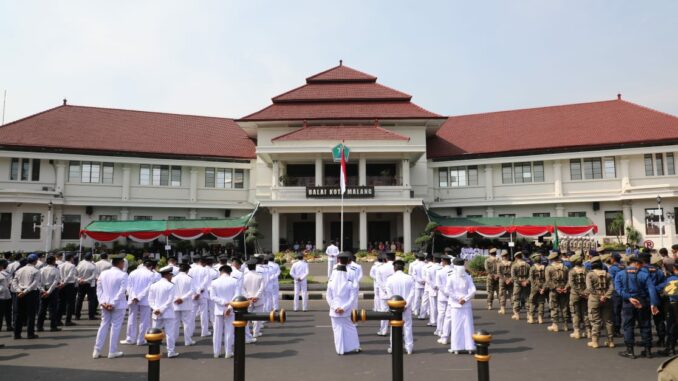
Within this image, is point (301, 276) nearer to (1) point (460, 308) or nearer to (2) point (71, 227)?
(1) point (460, 308)

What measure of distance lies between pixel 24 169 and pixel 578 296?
33.5m

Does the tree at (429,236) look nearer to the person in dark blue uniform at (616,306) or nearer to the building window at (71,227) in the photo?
the person in dark blue uniform at (616,306)

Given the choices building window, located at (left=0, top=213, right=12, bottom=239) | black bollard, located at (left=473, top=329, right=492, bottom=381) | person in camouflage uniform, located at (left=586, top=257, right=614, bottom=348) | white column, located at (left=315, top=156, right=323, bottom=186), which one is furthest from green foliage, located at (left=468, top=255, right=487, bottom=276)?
building window, located at (left=0, top=213, right=12, bottom=239)

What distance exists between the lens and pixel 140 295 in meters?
9.62

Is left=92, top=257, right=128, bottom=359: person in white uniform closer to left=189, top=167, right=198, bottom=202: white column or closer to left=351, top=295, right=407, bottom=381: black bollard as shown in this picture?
left=351, top=295, right=407, bottom=381: black bollard

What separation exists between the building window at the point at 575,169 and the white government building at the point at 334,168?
97 millimetres

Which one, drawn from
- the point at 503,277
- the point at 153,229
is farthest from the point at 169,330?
the point at 153,229

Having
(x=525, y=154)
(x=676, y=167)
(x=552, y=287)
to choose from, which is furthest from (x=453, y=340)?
(x=676, y=167)

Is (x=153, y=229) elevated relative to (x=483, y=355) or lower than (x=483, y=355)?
elevated

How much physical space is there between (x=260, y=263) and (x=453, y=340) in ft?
18.3

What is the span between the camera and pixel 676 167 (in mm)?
29312

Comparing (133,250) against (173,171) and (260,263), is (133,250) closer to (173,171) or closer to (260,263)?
(173,171)

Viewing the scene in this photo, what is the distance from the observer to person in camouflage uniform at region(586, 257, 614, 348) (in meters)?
8.86

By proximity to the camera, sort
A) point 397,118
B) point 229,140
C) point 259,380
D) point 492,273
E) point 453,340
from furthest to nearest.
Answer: point 229,140 < point 397,118 < point 492,273 < point 453,340 < point 259,380
